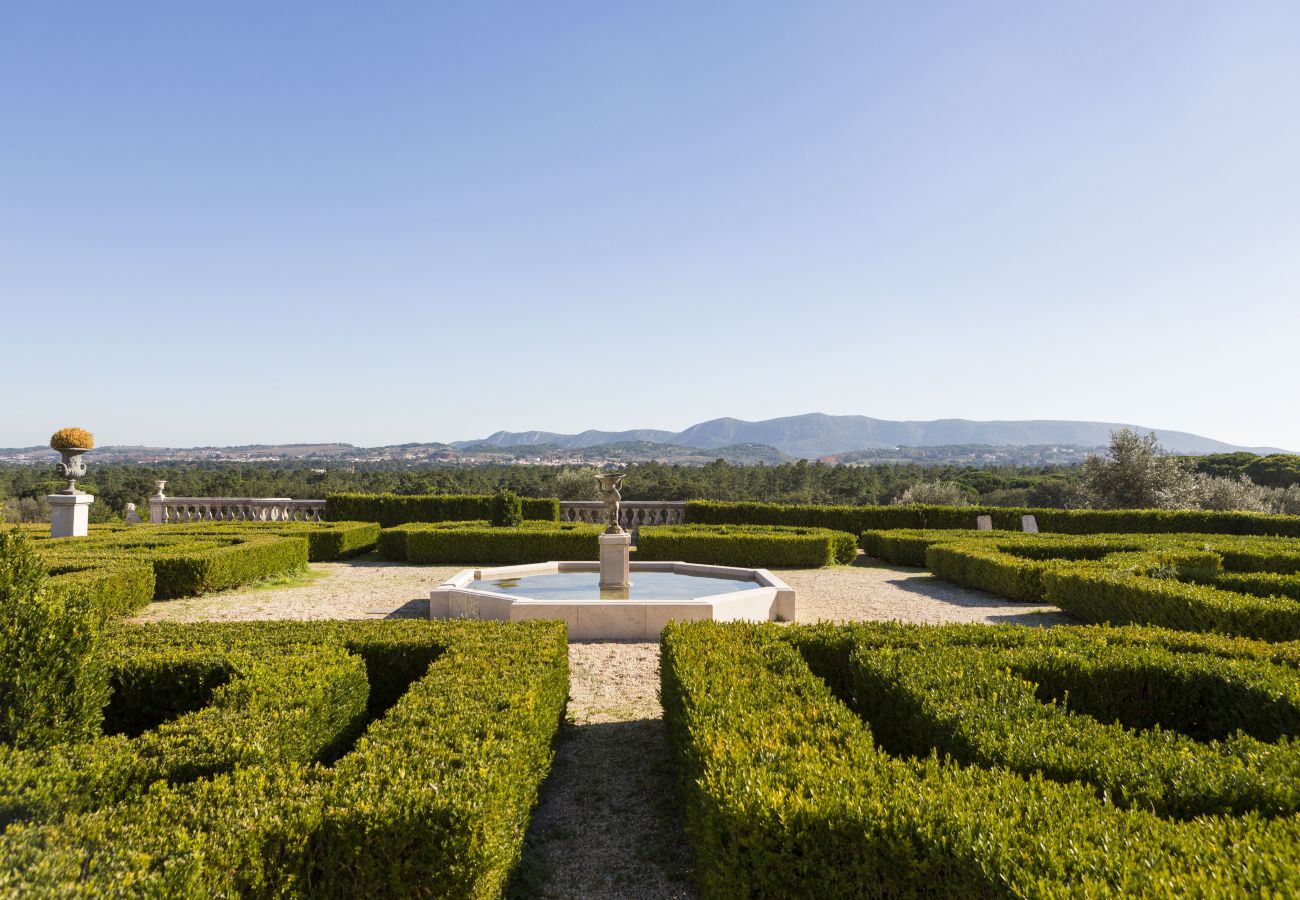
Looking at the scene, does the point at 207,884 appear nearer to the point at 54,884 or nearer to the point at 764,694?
the point at 54,884

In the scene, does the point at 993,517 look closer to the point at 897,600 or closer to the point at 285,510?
the point at 897,600

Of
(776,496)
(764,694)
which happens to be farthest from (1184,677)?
(776,496)

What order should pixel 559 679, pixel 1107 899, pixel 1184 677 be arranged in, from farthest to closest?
1. pixel 559 679
2. pixel 1184 677
3. pixel 1107 899

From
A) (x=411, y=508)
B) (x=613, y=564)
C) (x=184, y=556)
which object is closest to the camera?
(x=613, y=564)

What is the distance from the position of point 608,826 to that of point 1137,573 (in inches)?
410

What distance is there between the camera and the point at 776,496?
5878 cm

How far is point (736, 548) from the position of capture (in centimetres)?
1714

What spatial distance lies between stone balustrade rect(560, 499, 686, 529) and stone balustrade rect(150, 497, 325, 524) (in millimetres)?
8608

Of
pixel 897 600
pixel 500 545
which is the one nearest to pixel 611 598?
pixel 897 600

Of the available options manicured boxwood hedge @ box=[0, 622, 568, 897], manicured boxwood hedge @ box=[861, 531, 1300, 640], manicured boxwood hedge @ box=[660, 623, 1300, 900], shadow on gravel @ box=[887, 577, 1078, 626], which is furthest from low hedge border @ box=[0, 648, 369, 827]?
shadow on gravel @ box=[887, 577, 1078, 626]

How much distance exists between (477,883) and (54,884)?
1622 millimetres

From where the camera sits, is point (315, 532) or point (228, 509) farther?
point (228, 509)

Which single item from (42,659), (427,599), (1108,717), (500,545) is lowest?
(427,599)

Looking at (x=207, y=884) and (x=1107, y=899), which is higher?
(x=1107, y=899)
